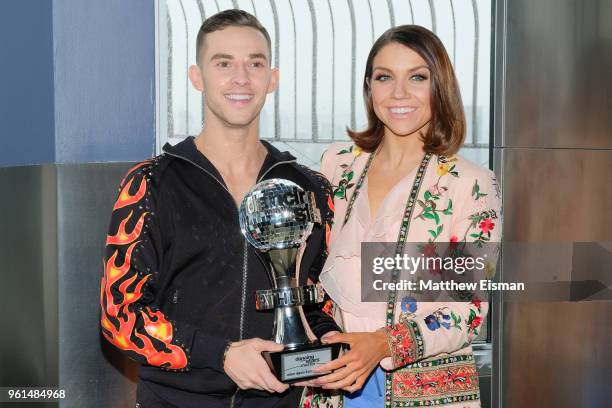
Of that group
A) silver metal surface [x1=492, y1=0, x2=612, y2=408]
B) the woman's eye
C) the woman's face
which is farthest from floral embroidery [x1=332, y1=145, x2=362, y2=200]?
silver metal surface [x1=492, y1=0, x2=612, y2=408]

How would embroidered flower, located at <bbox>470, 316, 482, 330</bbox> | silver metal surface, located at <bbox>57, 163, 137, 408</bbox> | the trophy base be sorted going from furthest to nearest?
silver metal surface, located at <bbox>57, 163, 137, 408</bbox>
embroidered flower, located at <bbox>470, 316, 482, 330</bbox>
the trophy base

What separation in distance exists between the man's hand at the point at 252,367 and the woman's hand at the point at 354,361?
0.10 meters

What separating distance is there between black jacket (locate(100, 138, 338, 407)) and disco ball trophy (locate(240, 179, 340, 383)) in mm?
78

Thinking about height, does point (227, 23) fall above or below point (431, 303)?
above

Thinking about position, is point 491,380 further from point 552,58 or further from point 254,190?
point 254,190

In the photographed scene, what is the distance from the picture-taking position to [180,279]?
6.23ft

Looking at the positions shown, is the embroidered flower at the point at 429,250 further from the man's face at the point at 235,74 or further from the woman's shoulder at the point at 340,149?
the man's face at the point at 235,74

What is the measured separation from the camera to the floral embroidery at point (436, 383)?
2.06 metres

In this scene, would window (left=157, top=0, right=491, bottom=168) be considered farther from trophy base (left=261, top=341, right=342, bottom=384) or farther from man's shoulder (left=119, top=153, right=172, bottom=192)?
trophy base (left=261, top=341, right=342, bottom=384)

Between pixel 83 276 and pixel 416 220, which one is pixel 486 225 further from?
pixel 83 276

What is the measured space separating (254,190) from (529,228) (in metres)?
2.08

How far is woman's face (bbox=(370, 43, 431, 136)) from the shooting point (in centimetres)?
213

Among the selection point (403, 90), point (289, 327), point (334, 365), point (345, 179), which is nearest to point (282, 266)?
point (289, 327)

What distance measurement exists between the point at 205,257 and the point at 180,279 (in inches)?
2.9
